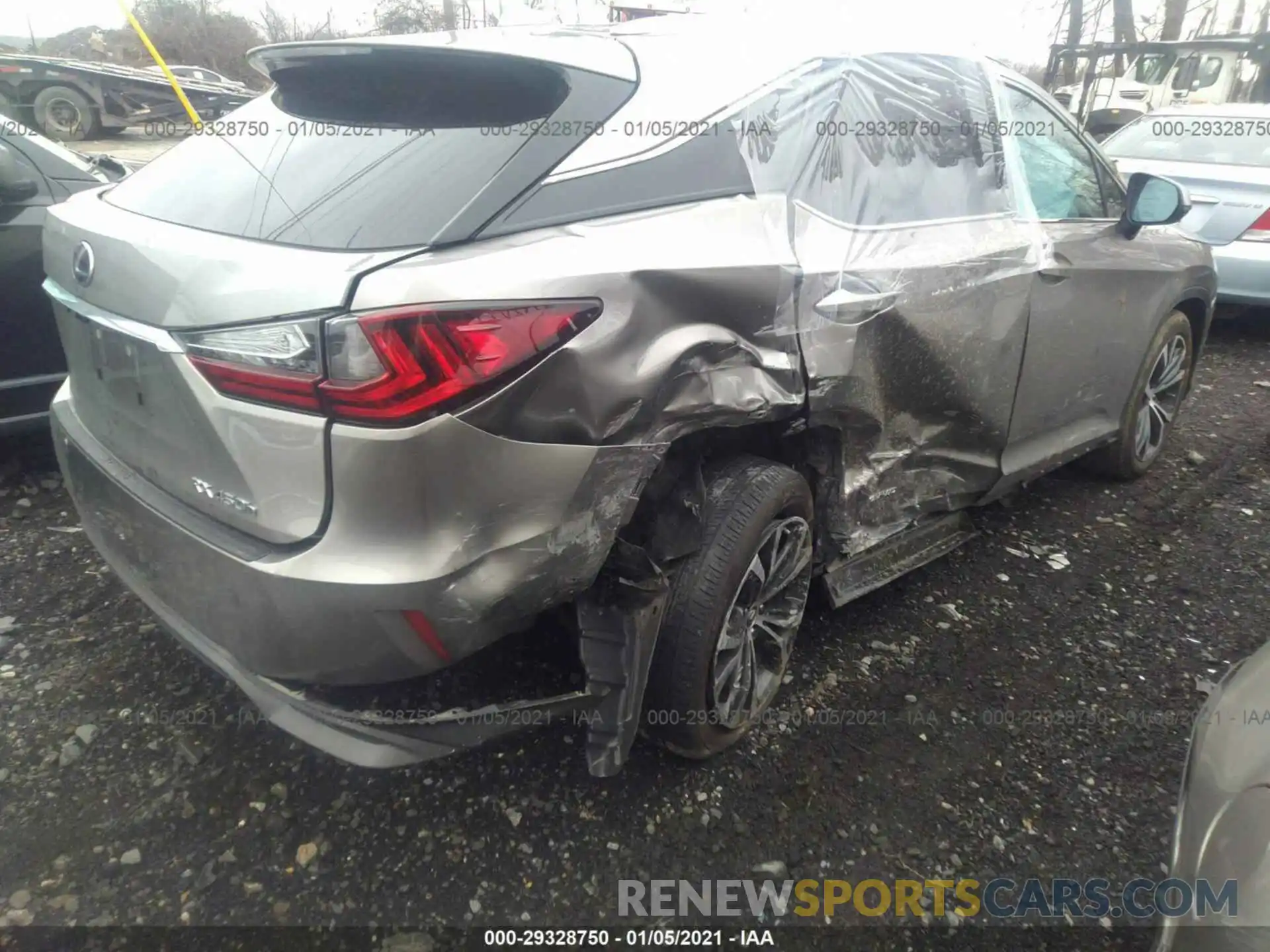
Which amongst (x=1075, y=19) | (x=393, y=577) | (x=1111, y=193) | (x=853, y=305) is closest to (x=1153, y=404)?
(x=1111, y=193)

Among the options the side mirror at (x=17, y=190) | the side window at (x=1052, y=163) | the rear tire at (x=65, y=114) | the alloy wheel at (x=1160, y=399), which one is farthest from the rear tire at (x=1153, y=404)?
the rear tire at (x=65, y=114)

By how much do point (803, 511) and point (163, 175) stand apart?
1844 millimetres

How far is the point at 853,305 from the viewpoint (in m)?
2.18

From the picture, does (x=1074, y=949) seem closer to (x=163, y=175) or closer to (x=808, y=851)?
(x=808, y=851)

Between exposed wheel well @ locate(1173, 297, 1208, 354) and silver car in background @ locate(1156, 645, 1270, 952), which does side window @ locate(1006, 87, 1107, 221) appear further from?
silver car in background @ locate(1156, 645, 1270, 952)

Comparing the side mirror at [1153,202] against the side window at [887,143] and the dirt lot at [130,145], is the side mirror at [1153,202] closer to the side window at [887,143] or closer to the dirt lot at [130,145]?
the side window at [887,143]

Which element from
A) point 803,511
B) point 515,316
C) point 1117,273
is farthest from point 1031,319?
point 515,316

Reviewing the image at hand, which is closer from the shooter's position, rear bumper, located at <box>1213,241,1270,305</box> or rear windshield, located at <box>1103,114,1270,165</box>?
rear bumper, located at <box>1213,241,1270,305</box>

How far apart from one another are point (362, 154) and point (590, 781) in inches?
62.6

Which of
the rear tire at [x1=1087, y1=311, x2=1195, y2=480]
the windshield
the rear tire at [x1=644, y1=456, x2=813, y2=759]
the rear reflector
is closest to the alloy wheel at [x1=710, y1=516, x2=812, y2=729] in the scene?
the rear tire at [x1=644, y1=456, x2=813, y2=759]

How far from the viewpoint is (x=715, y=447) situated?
7.21 feet

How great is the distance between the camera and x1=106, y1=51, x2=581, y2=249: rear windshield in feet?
5.63

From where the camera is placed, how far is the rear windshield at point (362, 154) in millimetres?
1715

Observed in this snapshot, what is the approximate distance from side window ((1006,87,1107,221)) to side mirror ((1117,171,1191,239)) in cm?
11
